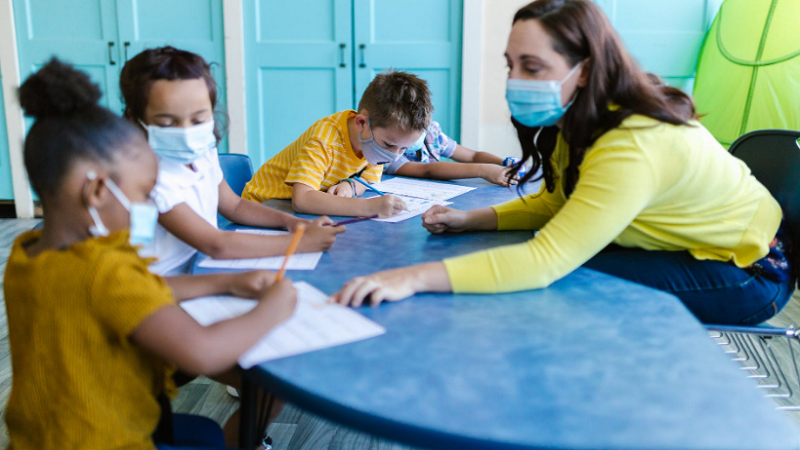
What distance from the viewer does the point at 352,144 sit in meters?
1.88

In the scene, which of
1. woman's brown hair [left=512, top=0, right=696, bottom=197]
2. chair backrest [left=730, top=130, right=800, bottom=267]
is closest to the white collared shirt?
woman's brown hair [left=512, top=0, right=696, bottom=197]

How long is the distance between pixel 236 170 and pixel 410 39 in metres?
2.14

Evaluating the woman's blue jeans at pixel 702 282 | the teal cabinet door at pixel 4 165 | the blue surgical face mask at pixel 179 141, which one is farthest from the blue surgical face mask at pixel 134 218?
the teal cabinet door at pixel 4 165

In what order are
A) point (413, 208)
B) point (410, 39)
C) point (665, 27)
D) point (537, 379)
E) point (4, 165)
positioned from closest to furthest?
point (537, 379) < point (413, 208) < point (665, 27) < point (410, 39) < point (4, 165)

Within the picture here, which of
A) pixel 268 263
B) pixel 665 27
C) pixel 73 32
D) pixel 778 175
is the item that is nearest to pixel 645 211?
pixel 778 175

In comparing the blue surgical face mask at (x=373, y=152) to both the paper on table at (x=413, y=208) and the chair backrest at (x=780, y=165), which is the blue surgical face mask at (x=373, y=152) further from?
the chair backrest at (x=780, y=165)

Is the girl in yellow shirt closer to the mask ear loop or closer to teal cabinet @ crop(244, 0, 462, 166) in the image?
the mask ear loop

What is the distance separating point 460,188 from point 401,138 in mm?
304

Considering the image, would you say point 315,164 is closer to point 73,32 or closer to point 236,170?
point 236,170

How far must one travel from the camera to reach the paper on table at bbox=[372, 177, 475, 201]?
6.01ft

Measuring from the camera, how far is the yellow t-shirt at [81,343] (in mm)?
742

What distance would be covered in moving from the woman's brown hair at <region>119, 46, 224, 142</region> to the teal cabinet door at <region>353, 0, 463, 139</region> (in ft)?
8.44

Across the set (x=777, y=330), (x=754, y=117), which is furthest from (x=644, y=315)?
(x=754, y=117)

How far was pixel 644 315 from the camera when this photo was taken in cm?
87
